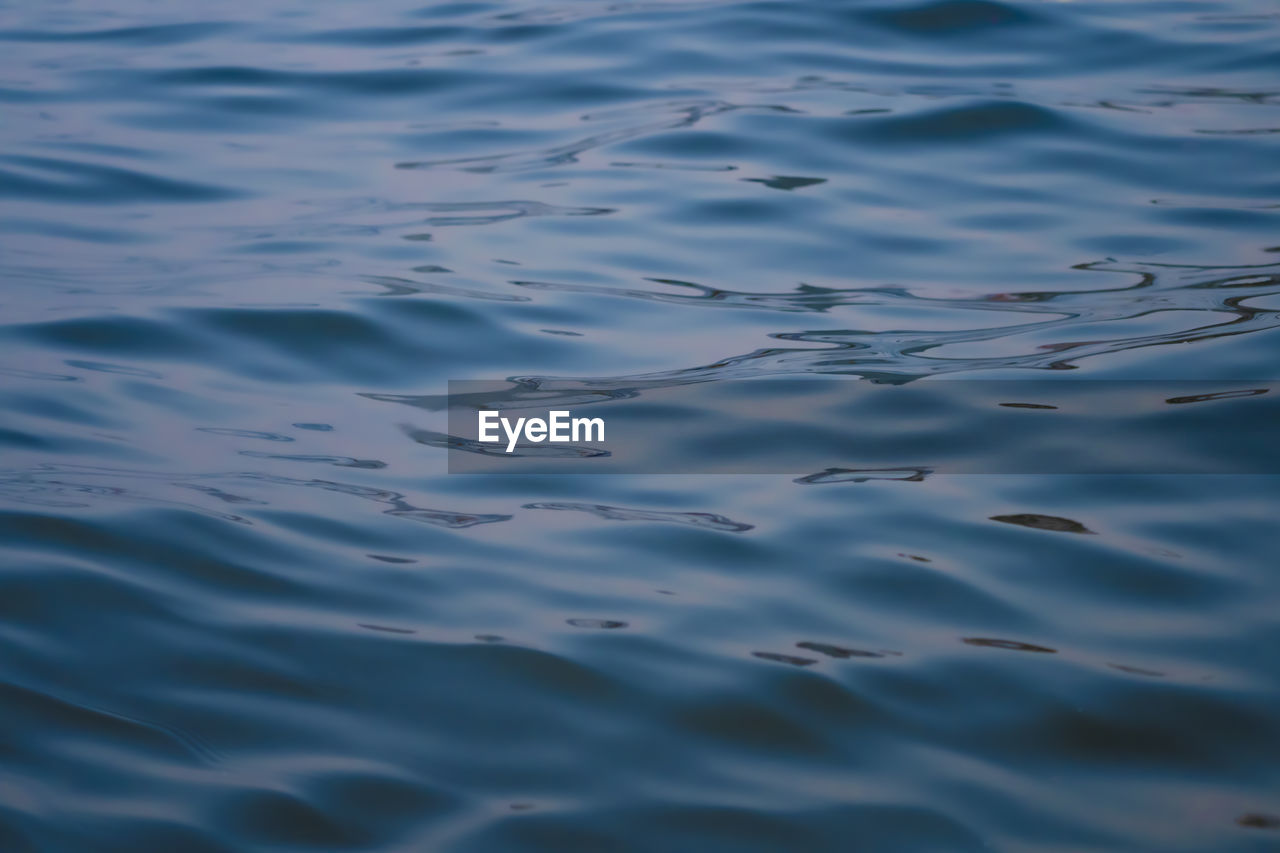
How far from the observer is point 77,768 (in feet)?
5.25

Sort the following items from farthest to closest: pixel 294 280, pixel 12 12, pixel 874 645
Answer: pixel 12 12
pixel 294 280
pixel 874 645

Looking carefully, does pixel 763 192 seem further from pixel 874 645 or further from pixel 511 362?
pixel 874 645

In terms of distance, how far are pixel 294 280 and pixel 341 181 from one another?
2.55 ft

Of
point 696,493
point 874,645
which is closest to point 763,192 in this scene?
point 696,493

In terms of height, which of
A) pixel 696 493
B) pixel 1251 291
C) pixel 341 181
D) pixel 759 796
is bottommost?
pixel 759 796

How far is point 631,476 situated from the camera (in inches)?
97.2

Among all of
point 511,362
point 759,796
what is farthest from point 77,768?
point 511,362

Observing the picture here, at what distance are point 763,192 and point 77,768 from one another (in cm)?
269

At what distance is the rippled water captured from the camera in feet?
5.31

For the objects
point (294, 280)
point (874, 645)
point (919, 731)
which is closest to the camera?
point (919, 731)

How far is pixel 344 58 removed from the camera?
16.8ft

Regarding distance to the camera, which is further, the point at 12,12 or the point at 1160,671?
the point at 12,12

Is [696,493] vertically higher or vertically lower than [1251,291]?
lower

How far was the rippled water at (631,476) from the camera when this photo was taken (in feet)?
5.31
